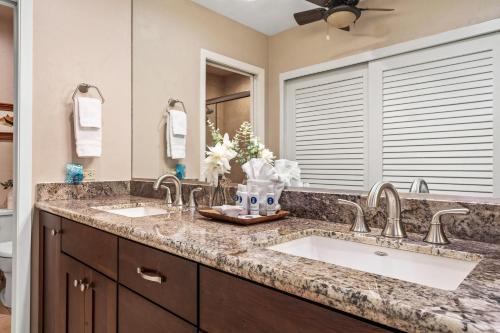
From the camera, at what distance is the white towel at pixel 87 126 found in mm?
1797

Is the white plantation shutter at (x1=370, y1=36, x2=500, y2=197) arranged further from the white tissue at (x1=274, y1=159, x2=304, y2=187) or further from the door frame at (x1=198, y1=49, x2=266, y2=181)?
the door frame at (x1=198, y1=49, x2=266, y2=181)

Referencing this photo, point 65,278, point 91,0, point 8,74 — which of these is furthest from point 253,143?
point 8,74

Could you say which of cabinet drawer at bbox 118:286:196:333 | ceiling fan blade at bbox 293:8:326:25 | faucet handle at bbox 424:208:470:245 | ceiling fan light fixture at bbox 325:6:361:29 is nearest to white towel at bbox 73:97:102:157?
cabinet drawer at bbox 118:286:196:333

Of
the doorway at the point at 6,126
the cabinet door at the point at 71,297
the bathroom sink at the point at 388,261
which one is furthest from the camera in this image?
the doorway at the point at 6,126

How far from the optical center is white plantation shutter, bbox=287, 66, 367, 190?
1.13 metres

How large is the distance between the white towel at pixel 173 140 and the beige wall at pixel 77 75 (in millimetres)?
292

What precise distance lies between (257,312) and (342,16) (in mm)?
1024

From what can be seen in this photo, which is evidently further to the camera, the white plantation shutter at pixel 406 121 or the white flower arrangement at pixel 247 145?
the white flower arrangement at pixel 247 145

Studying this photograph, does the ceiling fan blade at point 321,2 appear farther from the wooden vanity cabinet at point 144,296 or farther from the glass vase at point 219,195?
the wooden vanity cabinet at point 144,296

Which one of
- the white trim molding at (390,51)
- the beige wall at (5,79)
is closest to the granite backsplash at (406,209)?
the white trim molding at (390,51)

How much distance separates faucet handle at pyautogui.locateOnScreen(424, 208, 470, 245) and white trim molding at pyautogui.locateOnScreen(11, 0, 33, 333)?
72.3 inches

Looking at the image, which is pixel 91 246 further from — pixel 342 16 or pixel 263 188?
pixel 342 16

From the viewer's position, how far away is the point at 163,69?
207 centimetres

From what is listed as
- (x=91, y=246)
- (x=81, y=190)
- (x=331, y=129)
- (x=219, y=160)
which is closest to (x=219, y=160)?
(x=219, y=160)
